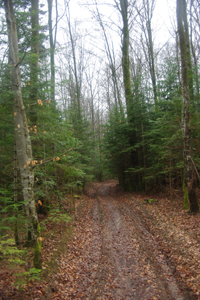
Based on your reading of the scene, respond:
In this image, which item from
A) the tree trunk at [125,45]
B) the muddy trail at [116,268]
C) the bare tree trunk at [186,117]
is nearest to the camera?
the muddy trail at [116,268]

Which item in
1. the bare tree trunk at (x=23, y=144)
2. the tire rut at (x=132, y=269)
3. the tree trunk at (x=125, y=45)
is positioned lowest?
the tire rut at (x=132, y=269)

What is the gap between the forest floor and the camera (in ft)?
15.5

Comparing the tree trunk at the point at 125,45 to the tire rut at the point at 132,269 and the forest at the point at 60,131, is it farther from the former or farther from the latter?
the tire rut at the point at 132,269

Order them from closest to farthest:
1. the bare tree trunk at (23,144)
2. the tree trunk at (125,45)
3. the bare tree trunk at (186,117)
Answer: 1. the bare tree trunk at (23,144)
2. the bare tree trunk at (186,117)
3. the tree trunk at (125,45)

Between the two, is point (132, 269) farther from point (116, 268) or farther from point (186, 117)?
point (186, 117)

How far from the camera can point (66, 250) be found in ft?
23.0

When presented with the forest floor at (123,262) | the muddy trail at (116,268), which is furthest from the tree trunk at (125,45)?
the muddy trail at (116,268)

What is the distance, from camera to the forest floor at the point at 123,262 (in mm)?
4730

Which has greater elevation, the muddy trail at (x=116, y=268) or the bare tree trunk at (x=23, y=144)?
the bare tree trunk at (x=23, y=144)

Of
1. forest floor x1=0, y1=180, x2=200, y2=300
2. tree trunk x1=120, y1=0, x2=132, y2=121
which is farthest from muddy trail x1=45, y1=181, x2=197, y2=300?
tree trunk x1=120, y1=0, x2=132, y2=121

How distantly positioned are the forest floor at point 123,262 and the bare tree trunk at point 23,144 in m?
0.90

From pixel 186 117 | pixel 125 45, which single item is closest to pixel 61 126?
pixel 186 117

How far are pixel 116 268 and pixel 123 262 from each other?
1.38 feet

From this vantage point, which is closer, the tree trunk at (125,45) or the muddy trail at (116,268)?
the muddy trail at (116,268)
